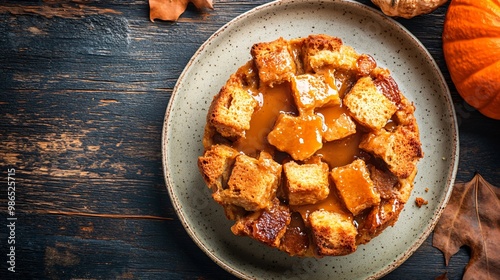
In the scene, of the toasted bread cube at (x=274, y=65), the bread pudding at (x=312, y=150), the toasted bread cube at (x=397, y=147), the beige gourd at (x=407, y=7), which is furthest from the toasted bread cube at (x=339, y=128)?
the beige gourd at (x=407, y=7)

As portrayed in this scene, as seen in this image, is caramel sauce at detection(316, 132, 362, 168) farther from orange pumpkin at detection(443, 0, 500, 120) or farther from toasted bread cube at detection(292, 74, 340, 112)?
orange pumpkin at detection(443, 0, 500, 120)

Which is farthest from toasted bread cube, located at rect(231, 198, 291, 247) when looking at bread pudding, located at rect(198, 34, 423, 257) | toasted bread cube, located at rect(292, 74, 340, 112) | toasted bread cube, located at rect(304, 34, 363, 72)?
toasted bread cube, located at rect(304, 34, 363, 72)

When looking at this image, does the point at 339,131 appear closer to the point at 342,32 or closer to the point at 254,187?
the point at 254,187

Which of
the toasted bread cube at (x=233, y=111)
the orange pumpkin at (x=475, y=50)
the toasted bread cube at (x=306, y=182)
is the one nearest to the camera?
the toasted bread cube at (x=306, y=182)

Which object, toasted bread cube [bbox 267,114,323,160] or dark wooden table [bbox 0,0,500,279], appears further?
dark wooden table [bbox 0,0,500,279]

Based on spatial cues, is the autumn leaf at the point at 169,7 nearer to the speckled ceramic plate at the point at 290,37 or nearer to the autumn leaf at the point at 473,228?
the speckled ceramic plate at the point at 290,37

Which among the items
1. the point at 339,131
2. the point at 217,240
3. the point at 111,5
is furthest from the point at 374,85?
the point at 111,5
